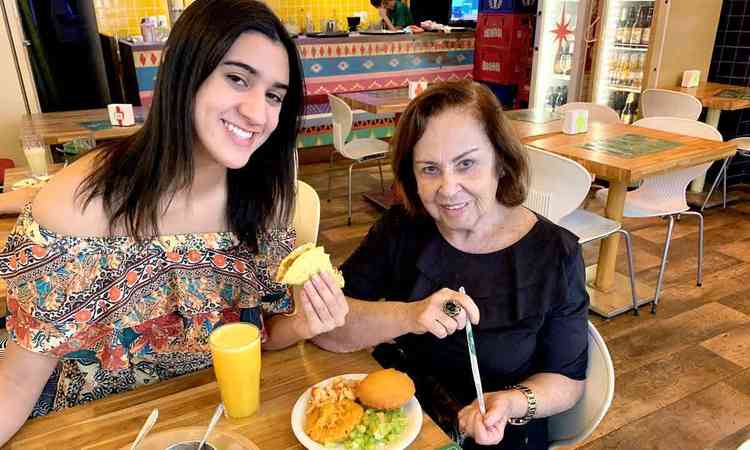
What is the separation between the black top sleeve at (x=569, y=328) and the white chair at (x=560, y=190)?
1178 mm

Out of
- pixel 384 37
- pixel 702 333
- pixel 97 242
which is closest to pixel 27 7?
pixel 384 37

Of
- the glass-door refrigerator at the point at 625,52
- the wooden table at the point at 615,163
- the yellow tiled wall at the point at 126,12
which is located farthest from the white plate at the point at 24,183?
the glass-door refrigerator at the point at 625,52

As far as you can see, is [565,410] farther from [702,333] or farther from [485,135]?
[702,333]

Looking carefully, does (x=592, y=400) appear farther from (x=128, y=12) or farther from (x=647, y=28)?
(x=128, y=12)

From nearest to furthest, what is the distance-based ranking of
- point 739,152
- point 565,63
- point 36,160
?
point 36,160
point 739,152
point 565,63

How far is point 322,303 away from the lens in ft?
3.65

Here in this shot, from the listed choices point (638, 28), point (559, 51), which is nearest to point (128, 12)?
point (559, 51)

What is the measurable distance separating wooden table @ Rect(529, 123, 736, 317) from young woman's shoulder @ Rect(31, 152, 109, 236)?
233 cm

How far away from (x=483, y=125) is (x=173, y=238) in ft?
2.58

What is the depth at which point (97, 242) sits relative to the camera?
1185 millimetres

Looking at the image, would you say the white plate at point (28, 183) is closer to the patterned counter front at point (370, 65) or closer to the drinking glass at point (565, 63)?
the patterned counter front at point (370, 65)

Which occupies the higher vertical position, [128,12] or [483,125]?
[128,12]

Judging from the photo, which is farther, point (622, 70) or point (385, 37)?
point (385, 37)

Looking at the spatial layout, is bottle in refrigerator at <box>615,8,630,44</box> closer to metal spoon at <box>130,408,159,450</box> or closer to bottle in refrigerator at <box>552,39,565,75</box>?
bottle in refrigerator at <box>552,39,565,75</box>
